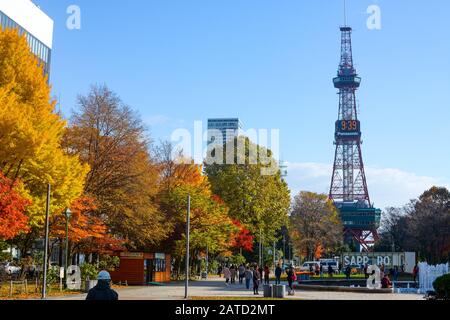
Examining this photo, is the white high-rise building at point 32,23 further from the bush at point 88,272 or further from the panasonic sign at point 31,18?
the bush at point 88,272

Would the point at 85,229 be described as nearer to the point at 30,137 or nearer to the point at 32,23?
the point at 30,137

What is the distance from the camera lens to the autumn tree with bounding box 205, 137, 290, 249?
254 ft

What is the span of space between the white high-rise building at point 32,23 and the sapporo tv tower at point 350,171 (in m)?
86.0

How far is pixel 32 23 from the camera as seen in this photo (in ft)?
268

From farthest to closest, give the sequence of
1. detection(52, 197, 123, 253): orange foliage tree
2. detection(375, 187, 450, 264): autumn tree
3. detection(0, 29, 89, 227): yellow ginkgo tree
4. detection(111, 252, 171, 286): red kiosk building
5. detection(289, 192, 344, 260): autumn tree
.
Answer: detection(289, 192, 344, 260): autumn tree, detection(375, 187, 450, 264): autumn tree, detection(111, 252, 171, 286): red kiosk building, detection(52, 197, 123, 253): orange foliage tree, detection(0, 29, 89, 227): yellow ginkgo tree

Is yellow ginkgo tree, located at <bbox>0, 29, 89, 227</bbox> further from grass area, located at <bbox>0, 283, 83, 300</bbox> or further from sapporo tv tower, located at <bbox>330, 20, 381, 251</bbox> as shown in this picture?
sapporo tv tower, located at <bbox>330, 20, 381, 251</bbox>

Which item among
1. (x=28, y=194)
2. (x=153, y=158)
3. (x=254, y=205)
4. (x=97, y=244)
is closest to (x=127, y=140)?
(x=97, y=244)

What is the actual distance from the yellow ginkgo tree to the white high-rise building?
37252mm

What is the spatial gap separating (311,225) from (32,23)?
5660 cm

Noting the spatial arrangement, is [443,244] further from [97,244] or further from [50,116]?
[50,116]

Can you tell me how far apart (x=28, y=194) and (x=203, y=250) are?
36731 mm

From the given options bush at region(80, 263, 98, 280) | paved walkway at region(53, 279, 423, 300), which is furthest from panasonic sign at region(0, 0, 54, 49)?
paved walkway at region(53, 279, 423, 300)

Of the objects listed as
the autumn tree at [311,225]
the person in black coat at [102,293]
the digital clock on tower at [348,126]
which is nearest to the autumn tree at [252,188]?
the autumn tree at [311,225]

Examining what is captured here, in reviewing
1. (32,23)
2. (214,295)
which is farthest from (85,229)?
(32,23)
